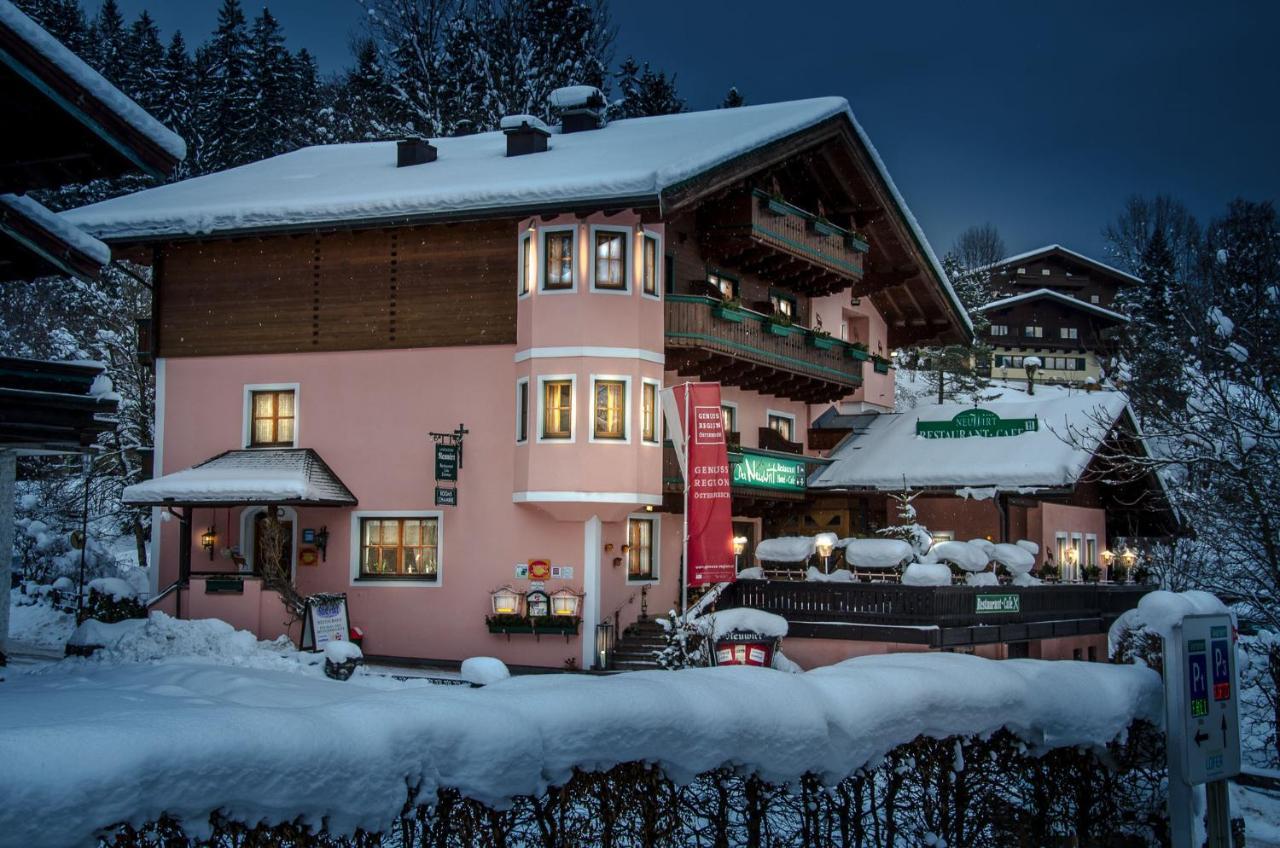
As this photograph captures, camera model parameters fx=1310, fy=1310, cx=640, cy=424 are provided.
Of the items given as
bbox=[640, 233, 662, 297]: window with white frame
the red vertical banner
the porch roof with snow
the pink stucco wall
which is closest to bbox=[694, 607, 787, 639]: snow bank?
the red vertical banner

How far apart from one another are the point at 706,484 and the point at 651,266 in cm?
499

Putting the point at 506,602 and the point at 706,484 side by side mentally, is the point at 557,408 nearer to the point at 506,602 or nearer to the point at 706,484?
the point at 706,484

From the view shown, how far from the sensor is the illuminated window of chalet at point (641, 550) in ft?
91.7

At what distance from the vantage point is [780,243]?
29578 millimetres

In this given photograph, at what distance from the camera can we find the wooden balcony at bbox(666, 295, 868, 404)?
2728cm

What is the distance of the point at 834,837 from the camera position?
977 cm

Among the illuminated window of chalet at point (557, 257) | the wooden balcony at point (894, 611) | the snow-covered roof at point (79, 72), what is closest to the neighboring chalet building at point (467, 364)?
the illuminated window of chalet at point (557, 257)

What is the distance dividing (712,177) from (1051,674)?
56.7 ft

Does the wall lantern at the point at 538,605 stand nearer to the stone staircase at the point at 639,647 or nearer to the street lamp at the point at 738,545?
the stone staircase at the point at 639,647

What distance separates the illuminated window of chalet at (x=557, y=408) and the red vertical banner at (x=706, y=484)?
98.7 inches

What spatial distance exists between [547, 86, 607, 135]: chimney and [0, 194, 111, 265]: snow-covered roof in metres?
21.9

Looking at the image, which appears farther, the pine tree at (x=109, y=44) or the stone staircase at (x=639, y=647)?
the pine tree at (x=109, y=44)

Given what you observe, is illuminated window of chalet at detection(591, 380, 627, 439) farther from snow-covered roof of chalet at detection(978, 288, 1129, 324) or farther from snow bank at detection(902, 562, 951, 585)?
snow-covered roof of chalet at detection(978, 288, 1129, 324)

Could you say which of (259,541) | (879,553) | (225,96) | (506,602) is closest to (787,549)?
(879,553)
